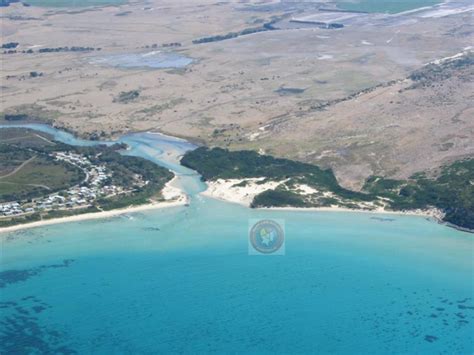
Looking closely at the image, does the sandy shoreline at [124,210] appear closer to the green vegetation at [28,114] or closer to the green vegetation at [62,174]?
the green vegetation at [62,174]

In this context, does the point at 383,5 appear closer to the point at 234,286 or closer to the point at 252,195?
the point at 252,195

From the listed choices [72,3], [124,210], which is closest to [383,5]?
[72,3]

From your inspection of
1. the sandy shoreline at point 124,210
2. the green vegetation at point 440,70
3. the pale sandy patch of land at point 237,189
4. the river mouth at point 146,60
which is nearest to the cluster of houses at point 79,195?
the sandy shoreline at point 124,210

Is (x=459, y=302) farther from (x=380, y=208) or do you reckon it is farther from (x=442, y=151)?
(x=442, y=151)

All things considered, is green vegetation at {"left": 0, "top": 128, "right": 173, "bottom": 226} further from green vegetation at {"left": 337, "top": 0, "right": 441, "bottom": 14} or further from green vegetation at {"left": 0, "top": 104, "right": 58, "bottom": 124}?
green vegetation at {"left": 337, "top": 0, "right": 441, "bottom": 14}

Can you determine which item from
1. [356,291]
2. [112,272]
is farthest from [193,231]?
[356,291]

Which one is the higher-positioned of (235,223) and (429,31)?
(429,31)
